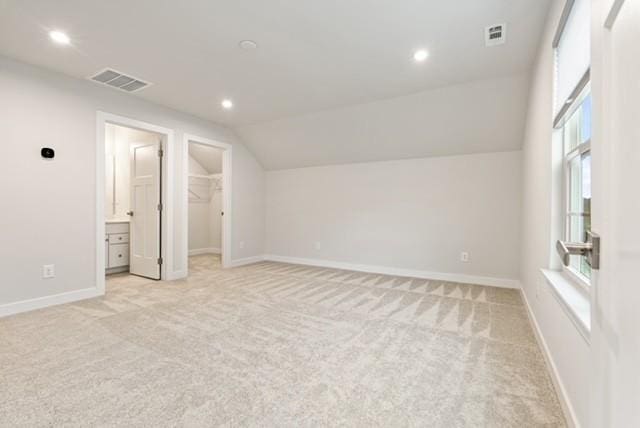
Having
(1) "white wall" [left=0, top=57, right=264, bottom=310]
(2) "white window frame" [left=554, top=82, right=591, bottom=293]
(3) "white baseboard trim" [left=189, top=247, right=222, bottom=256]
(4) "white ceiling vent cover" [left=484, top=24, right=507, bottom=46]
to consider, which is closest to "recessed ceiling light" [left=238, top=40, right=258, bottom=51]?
(4) "white ceiling vent cover" [left=484, top=24, right=507, bottom=46]

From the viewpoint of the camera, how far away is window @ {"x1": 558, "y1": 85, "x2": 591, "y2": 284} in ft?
5.18

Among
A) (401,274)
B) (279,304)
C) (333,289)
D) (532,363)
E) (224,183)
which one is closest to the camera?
(532,363)

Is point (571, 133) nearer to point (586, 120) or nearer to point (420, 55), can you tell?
point (586, 120)

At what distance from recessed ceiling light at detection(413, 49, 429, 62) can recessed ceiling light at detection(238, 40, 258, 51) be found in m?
1.46

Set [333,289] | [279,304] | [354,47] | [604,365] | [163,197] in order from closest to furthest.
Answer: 1. [604,365]
2. [354,47]
3. [279,304]
4. [333,289]
5. [163,197]

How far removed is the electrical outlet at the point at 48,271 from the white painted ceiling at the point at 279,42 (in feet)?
6.86

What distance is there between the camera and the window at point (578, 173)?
158 cm

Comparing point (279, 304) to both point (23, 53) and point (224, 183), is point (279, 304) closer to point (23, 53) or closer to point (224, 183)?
point (224, 183)

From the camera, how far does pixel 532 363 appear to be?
77.3 inches

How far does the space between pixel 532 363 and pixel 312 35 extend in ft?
9.65

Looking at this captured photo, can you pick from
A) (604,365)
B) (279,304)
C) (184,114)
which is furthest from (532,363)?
(184,114)

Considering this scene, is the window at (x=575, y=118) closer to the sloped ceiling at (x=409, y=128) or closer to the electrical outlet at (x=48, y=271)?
the sloped ceiling at (x=409, y=128)

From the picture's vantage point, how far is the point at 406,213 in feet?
15.3

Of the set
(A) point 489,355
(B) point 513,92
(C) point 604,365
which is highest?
(B) point 513,92
